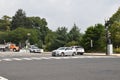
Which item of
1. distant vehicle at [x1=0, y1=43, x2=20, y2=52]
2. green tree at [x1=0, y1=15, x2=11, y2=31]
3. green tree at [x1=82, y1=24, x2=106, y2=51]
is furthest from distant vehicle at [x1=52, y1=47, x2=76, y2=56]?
green tree at [x1=0, y1=15, x2=11, y2=31]

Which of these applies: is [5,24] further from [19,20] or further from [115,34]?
[115,34]

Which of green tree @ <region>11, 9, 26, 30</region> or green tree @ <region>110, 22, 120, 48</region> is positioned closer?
green tree @ <region>110, 22, 120, 48</region>

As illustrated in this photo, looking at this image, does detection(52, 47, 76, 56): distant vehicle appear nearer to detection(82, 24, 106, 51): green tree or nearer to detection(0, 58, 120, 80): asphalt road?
detection(82, 24, 106, 51): green tree

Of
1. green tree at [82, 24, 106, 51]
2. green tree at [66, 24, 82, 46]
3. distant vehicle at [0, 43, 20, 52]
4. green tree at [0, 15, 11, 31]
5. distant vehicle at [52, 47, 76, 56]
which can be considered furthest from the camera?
green tree at [0, 15, 11, 31]

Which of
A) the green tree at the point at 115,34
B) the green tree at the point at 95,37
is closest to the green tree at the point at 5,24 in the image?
the green tree at the point at 95,37

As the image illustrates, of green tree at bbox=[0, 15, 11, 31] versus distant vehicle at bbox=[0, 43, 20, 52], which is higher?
green tree at bbox=[0, 15, 11, 31]

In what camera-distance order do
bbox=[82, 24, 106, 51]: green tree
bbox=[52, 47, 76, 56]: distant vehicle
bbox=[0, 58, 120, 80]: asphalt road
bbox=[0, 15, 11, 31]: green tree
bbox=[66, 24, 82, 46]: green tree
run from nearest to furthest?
bbox=[0, 58, 120, 80]: asphalt road, bbox=[52, 47, 76, 56]: distant vehicle, bbox=[82, 24, 106, 51]: green tree, bbox=[66, 24, 82, 46]: green tree, bbox=[0, 15, 11, 31]: green tree

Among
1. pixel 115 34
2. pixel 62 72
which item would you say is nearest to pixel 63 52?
pixel 115 34

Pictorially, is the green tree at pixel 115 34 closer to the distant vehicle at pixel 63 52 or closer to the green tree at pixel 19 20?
the distant vehicle at pixel 63 52

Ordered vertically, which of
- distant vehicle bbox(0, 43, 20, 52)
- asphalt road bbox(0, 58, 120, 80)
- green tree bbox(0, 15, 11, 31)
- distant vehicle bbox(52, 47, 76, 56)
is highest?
green tree bbox(0, 15, 11, 31)

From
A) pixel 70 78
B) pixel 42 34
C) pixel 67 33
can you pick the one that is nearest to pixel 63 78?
pixel 70 78

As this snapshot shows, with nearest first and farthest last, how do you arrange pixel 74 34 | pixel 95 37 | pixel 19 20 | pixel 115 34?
pixel 115 34 → pixel 95 37 → pixel 74 34 → pixel 19 20

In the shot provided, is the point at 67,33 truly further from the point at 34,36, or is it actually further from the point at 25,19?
the point at 25,19

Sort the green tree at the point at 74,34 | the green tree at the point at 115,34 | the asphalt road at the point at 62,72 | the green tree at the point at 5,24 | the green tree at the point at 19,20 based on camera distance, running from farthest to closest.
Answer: the green tree at the point at 19,20
the green tree at the point at 5,24
the green tree at the point at 74,34
the green tree at the point at 115,34
the asphalt road at the point at 62,72
